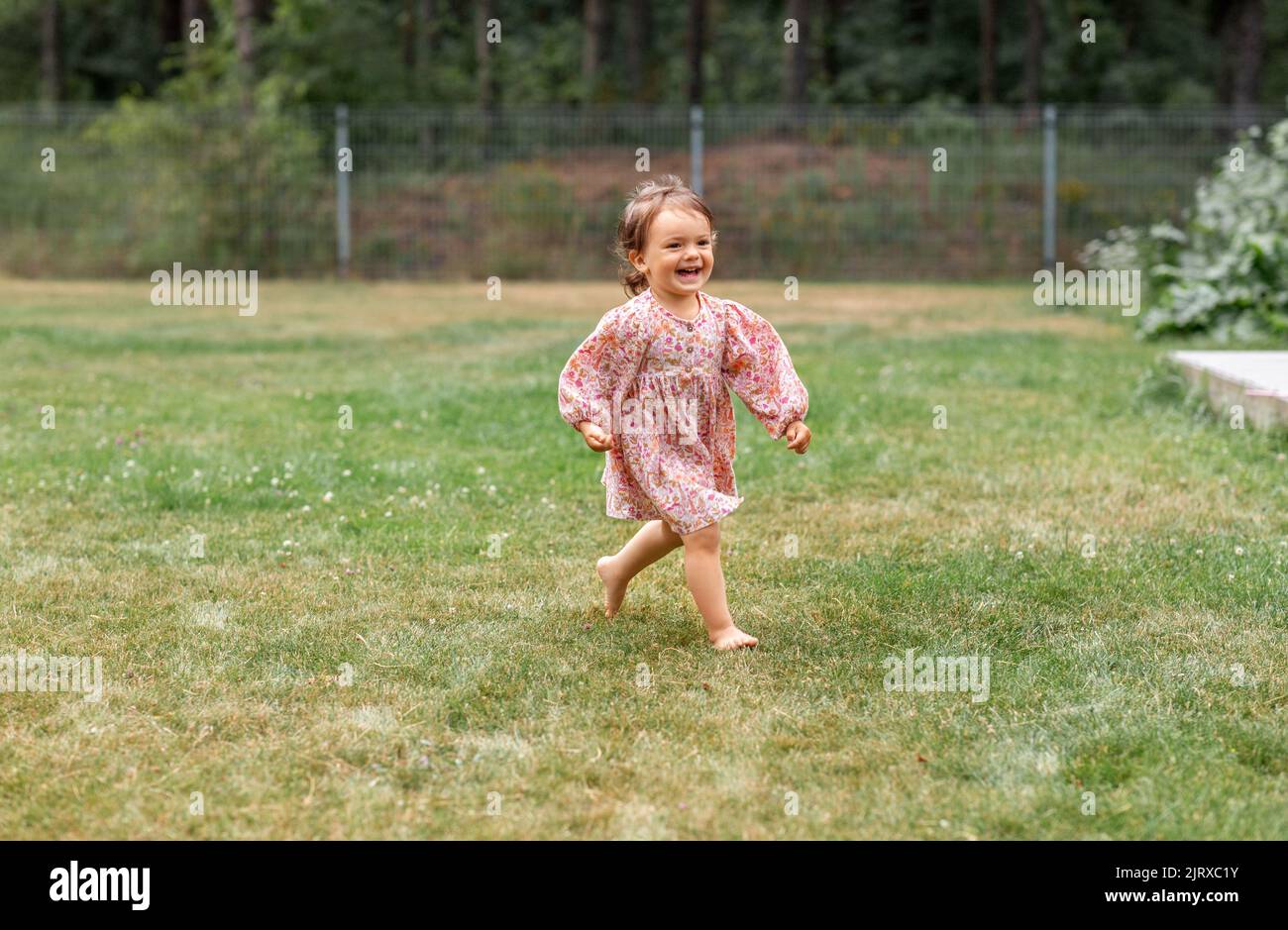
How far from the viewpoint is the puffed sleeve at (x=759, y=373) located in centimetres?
417

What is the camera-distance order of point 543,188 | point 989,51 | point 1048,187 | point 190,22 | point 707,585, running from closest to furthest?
point 707,585 < point 1048,187 < point 543,188 < point 190,22 < point 989,51

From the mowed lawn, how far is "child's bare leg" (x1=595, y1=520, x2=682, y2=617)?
0.09 m

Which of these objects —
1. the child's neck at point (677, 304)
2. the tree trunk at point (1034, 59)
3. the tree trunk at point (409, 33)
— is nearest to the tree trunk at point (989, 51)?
the tree trunk at point (1034, 59)

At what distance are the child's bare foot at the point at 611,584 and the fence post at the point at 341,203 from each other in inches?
559

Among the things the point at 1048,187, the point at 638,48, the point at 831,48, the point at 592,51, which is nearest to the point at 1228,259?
the point at 1048,187

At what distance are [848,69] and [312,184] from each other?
1935cm

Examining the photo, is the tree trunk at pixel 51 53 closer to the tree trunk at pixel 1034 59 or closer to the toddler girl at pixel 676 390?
the tree trunk at pixel 1034 59

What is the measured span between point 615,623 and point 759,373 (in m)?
0.86

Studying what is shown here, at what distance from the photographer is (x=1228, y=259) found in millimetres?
10781

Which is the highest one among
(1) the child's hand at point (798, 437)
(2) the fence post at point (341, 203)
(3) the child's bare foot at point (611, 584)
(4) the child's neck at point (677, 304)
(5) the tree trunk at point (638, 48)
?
(5) the tree trunk at point (638, 48)

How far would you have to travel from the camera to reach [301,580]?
4598 mm

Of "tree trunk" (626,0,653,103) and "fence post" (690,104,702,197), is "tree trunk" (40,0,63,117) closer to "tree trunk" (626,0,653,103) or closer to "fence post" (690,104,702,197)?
"tree trunk" (626,0,653,103)

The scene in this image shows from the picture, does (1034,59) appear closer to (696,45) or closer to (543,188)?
(696,45)

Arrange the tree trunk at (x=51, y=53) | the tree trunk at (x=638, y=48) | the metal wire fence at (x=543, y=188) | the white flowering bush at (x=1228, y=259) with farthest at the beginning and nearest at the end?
the tree trunk at (x=51, y=53)
the tree trunk at (x=638, y=48)
the metal wire fence at (x=543, y=188)
the white flowering bush at (x=1228, y=259)
